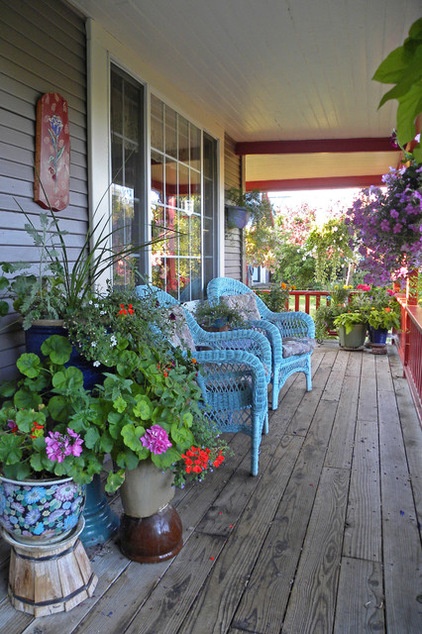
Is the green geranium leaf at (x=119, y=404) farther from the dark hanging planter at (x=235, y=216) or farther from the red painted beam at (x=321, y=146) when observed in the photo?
the red painted beam at (x=321, y=146)

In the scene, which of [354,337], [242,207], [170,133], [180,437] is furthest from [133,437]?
[354,337]

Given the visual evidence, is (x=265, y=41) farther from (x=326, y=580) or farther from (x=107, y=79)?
(x=326, y=580)

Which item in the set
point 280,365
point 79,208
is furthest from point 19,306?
point 280,365

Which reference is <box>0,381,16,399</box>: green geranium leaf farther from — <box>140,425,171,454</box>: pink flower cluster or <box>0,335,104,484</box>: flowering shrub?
<box>140,425,171,454</box>: pink flower cluster

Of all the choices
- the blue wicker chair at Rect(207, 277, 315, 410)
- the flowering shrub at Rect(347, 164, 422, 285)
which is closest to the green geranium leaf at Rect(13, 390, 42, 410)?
the flowering shrub at Rect(347, 164, 422, 285)

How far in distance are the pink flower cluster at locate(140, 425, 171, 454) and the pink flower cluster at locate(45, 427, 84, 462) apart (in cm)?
20

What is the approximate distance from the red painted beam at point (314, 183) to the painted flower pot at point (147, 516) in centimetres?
651

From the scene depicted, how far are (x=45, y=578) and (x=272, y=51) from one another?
3.03 m

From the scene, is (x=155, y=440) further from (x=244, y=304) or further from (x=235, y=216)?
(x=235, y=216)

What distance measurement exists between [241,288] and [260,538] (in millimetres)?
2981

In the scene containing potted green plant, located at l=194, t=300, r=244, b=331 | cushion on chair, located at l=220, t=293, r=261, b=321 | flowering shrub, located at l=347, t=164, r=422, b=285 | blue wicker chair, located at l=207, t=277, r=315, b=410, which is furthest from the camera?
cushion on chair, located at l=220, t=293, r=261, b=321

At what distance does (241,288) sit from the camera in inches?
185

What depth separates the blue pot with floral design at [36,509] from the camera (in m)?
1.48

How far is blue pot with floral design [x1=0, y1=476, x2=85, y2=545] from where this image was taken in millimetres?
1482
